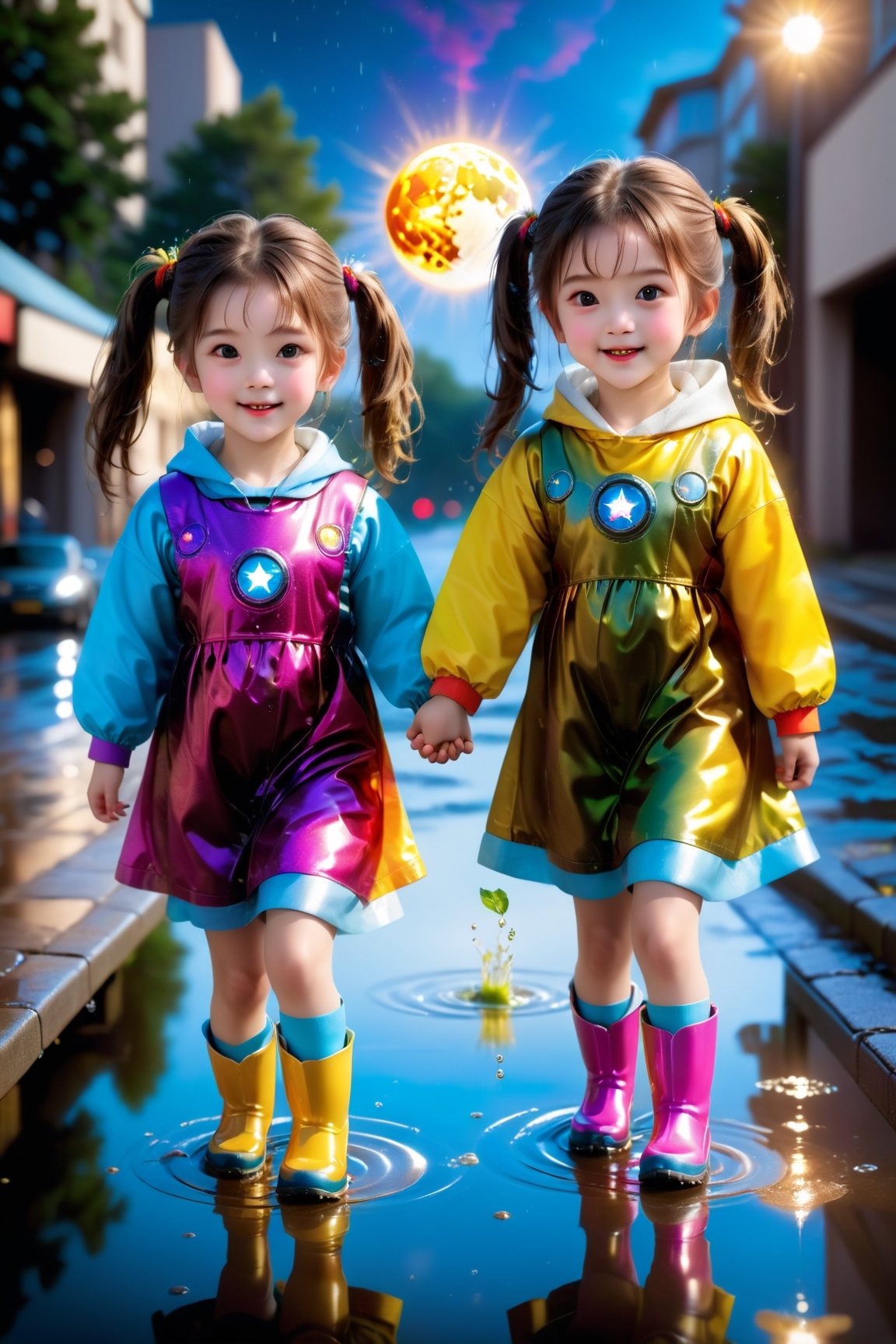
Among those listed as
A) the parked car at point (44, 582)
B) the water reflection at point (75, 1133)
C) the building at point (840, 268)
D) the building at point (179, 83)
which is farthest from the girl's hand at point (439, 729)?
the building at point (179, 83)

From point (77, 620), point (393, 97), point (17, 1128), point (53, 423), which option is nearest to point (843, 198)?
point (77, 620)

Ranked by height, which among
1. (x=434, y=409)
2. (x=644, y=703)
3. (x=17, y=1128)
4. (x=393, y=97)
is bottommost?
(x=17, y=1128)

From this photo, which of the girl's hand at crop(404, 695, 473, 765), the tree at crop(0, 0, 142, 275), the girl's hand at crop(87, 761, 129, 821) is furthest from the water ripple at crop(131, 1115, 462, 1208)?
the tree at crop(0, 0, 142, 275)

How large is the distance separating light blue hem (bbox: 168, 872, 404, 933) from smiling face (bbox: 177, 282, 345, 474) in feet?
2.70

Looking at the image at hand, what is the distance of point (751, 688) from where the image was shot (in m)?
2.94

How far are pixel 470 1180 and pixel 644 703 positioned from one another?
926 millimetres

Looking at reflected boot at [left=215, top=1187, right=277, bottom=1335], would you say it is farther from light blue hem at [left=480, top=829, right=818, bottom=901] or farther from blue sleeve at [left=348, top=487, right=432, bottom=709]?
blue sleeve at [left=348, top=487, right=432, bottom=709]

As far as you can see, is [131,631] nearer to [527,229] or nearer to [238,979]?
[238,979]

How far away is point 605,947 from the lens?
3.07 m

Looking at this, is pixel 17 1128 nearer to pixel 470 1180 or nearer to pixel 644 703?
pixel 470 1180

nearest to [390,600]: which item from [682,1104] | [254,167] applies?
[682,1104]

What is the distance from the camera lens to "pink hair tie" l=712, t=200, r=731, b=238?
300cm

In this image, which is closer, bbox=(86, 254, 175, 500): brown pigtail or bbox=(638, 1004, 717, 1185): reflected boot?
bbox=(638, 1004, 717, 1185): reflected boot

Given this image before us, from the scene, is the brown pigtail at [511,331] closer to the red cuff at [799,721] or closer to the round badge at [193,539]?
the round badge at [193,539]
